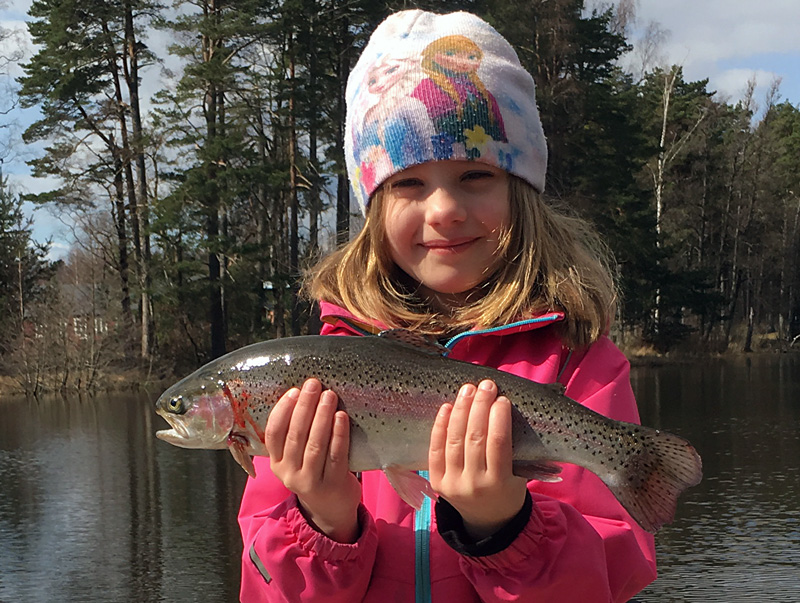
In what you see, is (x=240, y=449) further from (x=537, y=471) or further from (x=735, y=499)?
(x=735, y=499)

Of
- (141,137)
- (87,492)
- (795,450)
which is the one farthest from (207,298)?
(795,450)

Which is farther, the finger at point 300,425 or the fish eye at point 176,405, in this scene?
the fish eye at point 176,405

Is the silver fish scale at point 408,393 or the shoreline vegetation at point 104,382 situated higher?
the silver fish scale at point 408,393

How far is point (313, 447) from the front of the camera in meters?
2.47

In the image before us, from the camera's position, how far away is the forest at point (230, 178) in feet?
112

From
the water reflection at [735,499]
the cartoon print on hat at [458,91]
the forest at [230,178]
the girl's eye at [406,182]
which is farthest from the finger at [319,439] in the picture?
the forest at [230,178]

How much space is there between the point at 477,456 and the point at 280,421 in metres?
0.57

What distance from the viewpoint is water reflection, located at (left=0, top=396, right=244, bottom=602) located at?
13.7m

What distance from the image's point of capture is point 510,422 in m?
2.35

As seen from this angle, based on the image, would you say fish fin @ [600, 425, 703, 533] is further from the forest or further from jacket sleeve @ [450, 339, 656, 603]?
the forest

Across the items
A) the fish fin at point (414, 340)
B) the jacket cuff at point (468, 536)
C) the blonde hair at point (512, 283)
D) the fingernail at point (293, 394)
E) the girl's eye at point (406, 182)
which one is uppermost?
the girl's eye at point (406, 182)

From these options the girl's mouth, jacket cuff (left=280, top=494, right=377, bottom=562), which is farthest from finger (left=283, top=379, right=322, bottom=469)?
the girl's mouth

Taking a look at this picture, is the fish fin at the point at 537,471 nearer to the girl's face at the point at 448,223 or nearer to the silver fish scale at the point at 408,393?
the silver fish scale at the point at 408,393

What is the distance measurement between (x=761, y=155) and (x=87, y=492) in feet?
140
